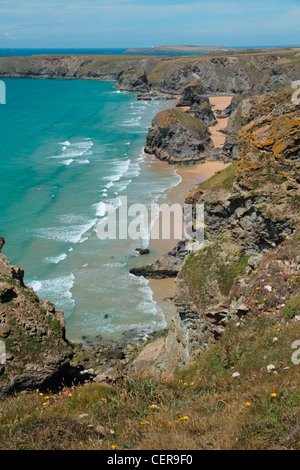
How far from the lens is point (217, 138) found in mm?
78812

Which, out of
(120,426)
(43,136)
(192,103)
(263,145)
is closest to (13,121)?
(43,136)

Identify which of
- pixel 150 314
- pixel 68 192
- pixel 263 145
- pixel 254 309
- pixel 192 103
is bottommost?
pixel 150 314

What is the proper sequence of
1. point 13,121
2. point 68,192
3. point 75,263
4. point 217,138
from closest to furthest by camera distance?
point 75,263
point 68,192
point 217,138
point 13,121

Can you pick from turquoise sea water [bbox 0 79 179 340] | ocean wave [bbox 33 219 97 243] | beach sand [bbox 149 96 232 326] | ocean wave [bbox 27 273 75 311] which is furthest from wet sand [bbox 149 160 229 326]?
ocean wave [bbox 33 219 97 243]

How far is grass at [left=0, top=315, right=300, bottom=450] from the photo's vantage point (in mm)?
6450

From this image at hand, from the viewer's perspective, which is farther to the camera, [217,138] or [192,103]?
[192,103]

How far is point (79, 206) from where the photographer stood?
46.9 metres

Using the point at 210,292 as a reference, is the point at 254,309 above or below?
above

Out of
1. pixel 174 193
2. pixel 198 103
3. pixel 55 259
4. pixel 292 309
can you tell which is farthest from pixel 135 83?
pixel 292 309

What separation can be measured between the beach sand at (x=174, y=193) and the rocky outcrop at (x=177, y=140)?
1.92m

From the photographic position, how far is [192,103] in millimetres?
109312

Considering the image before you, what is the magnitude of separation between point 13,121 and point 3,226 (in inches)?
2666

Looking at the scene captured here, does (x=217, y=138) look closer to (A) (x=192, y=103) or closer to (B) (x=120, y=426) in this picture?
(A) (x=192, y=103)
